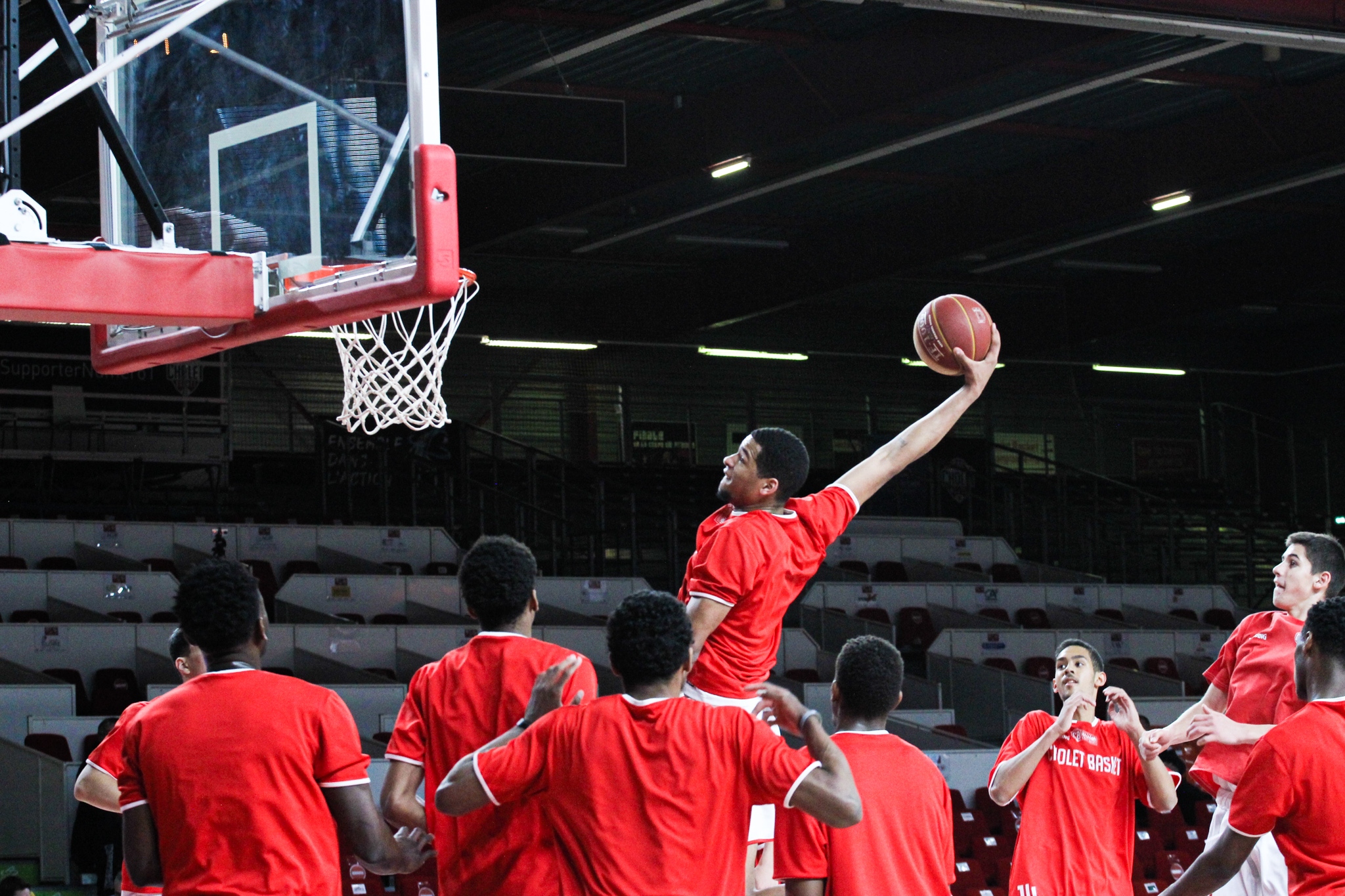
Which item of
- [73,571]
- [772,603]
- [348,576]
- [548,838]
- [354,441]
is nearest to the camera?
[548,838]

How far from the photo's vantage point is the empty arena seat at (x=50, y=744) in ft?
34.2

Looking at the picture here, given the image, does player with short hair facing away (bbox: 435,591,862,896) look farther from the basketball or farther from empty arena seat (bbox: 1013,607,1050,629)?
empty arena seat (bbox: 1013,607,1050,629)

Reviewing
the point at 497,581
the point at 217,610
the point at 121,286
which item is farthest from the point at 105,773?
the point at 497,581

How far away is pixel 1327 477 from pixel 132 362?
86.6 ft

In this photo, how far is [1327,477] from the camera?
28.5 meters

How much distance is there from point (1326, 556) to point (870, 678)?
7.05 feet

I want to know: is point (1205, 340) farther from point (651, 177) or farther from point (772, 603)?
point (772, 603)

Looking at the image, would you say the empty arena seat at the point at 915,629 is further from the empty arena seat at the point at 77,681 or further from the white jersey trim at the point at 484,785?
the white jersey trim at the point at 484,785

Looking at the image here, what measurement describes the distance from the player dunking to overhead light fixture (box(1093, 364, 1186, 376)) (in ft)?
76.0

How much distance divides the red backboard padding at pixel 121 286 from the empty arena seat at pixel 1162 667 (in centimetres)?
1262

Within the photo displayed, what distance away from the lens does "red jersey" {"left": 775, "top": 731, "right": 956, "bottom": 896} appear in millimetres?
5145

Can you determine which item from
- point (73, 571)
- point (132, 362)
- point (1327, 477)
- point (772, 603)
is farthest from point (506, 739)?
point (1327, 477)

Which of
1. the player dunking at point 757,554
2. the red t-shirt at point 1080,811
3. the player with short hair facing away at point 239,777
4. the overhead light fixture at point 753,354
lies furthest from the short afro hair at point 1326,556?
the overhead light fixture at point 753,354

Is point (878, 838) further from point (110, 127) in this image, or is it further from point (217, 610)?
point (110, 127)
